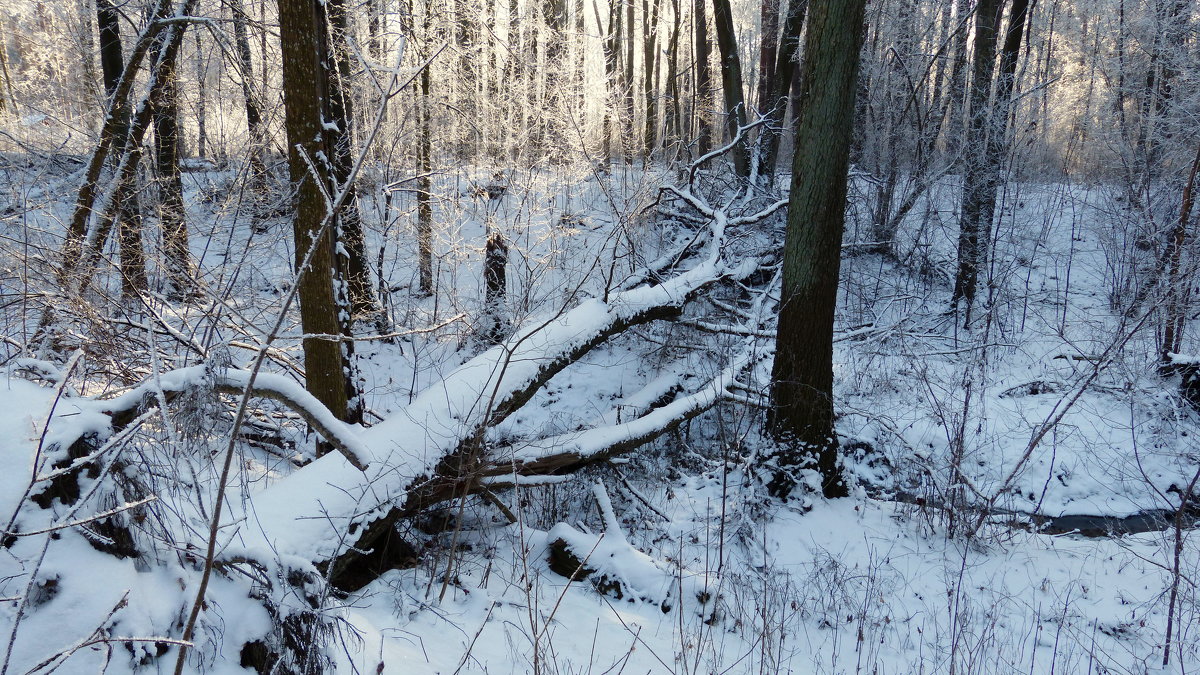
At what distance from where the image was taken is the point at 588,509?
558cm

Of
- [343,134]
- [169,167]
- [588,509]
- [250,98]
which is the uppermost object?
[250,98]

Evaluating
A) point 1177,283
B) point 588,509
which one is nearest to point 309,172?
point 588,509

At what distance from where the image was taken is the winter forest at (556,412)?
2.65 m

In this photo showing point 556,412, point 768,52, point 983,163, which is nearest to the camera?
point 556,412

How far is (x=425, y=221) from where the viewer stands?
10062 millimetres

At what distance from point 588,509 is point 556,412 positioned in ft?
9.35

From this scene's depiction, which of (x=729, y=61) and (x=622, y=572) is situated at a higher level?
(x=729, y=61)

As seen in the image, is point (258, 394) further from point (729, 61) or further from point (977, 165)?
point (977, 165)

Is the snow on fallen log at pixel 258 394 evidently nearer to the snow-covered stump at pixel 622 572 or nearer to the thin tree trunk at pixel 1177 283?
the snow-covered stump at pixel 622 572

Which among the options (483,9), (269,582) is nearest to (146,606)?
(269,582)

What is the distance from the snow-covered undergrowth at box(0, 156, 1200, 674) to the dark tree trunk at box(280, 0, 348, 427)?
13.5 inches

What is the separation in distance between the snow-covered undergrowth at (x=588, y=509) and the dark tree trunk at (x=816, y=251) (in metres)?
0.33

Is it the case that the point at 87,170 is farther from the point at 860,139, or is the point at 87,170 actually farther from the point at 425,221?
the point at 860,139

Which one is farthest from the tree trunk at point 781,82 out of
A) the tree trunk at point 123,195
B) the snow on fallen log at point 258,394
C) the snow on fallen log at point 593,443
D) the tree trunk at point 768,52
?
the snow on fallen log at point 258,394
